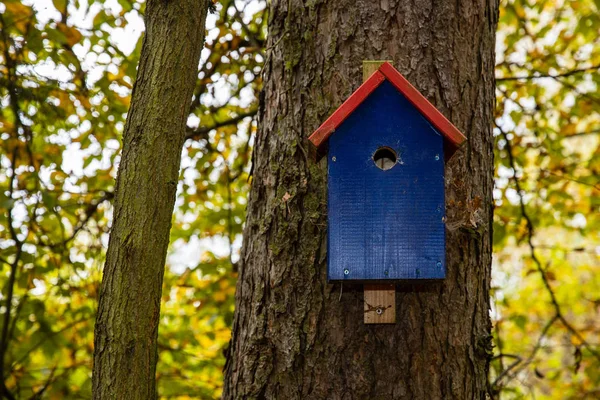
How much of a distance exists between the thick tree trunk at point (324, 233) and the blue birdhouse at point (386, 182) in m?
0.16

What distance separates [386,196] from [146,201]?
2.17 feet

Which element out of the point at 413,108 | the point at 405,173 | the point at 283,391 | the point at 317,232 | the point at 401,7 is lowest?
the point at 283,391

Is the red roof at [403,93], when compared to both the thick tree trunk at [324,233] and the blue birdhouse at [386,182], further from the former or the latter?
the thick tree trunk at [324,233]

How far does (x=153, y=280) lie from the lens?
5.24 ft

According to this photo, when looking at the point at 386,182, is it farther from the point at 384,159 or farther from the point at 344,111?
the point at 344,111

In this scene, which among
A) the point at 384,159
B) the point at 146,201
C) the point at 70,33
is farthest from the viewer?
the point at 70,33

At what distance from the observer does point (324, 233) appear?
196 centimetres

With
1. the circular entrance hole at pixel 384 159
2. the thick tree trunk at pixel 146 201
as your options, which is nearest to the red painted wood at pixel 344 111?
the circular entrance hole at pixel 384 159

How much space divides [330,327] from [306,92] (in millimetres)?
764

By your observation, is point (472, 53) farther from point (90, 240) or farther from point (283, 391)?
point (90, 240)

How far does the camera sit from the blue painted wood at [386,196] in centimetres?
176

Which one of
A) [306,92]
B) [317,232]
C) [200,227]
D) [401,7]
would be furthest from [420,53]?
→ [200,227]

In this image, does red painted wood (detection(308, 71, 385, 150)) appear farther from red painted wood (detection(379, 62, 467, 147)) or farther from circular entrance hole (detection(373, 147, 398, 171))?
circular entrance hole (detection(373, 147, 398, 171))

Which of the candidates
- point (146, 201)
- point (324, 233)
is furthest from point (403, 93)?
point (146, 201)
